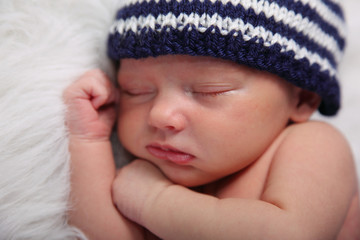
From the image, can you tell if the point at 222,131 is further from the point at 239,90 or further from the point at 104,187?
the point at 104,187

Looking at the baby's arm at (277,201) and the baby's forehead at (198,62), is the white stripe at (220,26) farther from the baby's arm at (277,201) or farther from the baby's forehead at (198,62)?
the baby's arm at (277,201)

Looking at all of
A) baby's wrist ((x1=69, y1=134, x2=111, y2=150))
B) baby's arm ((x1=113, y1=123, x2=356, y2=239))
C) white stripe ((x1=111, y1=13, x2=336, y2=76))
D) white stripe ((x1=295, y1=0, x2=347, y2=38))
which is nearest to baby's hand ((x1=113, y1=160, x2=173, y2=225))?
baby's arm ((x1=113, y1=123, x2=356, y2=239))

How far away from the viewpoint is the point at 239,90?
906 millimetres

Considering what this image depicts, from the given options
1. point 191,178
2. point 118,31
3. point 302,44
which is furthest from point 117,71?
point 302,44

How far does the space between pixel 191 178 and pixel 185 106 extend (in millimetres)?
195

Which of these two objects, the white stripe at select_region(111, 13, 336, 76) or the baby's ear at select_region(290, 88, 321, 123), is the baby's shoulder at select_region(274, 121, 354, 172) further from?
the white stripe at select_region(111, 13, 336, 76)

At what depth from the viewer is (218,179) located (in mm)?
1068

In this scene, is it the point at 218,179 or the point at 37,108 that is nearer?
the point at 37,108

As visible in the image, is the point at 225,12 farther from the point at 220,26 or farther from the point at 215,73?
the point at 215,73

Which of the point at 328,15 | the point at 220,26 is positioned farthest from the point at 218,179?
the point at 328,15

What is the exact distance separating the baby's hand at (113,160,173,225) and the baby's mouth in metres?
0.06

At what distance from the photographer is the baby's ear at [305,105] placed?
1068 mm

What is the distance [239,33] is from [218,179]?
43 cm

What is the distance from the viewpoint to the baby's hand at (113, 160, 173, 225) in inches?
37.2
